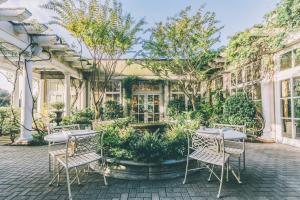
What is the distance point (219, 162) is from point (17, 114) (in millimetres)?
8307

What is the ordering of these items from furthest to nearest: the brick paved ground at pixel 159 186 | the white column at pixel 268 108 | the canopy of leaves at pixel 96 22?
the white column at pixel 268 108
the canopy of leaves at pixel 96 22
the brick paved ground at pixel 159 186

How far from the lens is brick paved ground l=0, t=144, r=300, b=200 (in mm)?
2889

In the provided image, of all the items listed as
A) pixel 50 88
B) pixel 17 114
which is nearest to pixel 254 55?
pixel 17 114

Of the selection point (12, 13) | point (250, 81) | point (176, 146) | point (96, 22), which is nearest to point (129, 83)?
point (250, 81)

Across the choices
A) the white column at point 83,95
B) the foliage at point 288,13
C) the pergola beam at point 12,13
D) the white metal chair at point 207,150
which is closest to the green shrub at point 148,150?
the white metal chair at point 207,150

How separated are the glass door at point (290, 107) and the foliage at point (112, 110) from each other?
7.41 metres

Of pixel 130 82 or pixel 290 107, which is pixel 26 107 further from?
pixel 290 107

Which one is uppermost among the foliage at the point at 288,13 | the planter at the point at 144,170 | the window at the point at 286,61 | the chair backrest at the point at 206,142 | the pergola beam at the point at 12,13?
the foliage at the point at 288,13

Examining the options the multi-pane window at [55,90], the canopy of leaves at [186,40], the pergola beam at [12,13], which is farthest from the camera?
the multi-pane window at [55,90]

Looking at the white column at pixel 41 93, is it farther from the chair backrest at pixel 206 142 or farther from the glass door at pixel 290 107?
the glass door at pixel 290 107

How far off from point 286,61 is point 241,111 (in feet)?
6.34

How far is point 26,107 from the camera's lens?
21.6 feet

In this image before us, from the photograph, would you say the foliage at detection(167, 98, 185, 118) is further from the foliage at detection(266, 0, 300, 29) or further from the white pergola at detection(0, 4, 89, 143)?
the foliage at detection(266, 0, 300, 29)

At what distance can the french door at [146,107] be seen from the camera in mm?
12258
